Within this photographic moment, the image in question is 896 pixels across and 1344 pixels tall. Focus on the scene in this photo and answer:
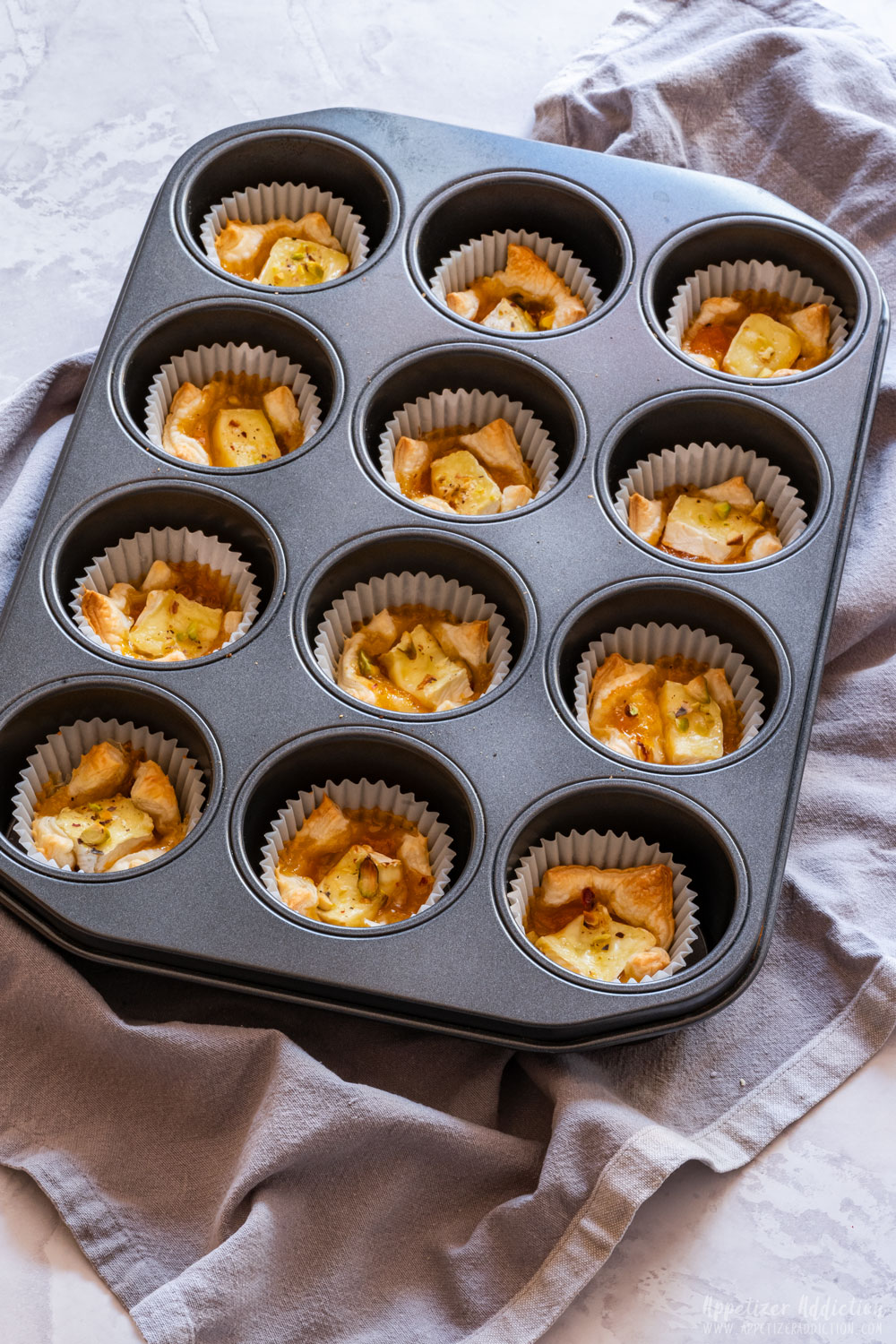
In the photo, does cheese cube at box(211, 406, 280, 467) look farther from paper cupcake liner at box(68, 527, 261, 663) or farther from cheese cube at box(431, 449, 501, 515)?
cheese cube at box(431, 449, 501, 515)

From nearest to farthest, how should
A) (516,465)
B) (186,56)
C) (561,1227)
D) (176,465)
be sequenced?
1. (561,1227)
2. (176,465)
3. (516,465)
4. (186,56)

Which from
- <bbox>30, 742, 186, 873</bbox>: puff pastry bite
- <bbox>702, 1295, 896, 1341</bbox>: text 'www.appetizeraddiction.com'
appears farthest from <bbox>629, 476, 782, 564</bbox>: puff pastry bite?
<bbox>702, 1295, 896, 1341</bbox>: text 'www.appetizeraddiction.com'

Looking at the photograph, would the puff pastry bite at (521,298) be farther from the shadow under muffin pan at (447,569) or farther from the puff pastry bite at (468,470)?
the puff pastry bite at (468,470)

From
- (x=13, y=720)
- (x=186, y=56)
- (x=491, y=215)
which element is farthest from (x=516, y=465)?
(x=186, y=56)

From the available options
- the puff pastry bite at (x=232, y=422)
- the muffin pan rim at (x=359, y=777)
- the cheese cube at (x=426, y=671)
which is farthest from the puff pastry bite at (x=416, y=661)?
the puff pastry bite at (x=232, y=422)

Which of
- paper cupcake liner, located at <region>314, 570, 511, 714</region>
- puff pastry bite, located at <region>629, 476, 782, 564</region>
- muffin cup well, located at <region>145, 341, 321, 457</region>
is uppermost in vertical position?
muffin cup well, located at <region>145, 341, 321, 457</region>

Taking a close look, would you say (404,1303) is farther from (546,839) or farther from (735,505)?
(735,505)

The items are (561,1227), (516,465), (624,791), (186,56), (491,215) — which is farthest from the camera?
(186,56)
